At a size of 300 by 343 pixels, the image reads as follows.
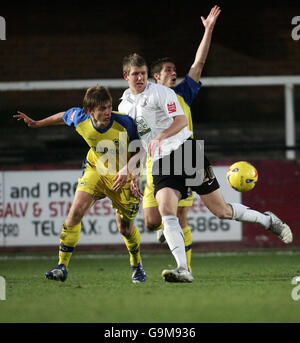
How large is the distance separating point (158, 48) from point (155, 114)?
9367 millimetres

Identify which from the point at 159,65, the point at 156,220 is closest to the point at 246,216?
the point at 156,220

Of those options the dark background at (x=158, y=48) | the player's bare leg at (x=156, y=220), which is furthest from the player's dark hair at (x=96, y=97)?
the dark background at (x=158, y=48)

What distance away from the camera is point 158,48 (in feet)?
52.7

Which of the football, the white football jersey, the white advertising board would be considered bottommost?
the football

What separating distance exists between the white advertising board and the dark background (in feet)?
14.8

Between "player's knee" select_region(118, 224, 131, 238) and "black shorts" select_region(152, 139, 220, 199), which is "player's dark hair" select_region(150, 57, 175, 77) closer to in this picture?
"black shorts" select_region(152, 139, 220, 199)

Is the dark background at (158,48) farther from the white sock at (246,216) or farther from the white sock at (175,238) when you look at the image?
the white sock at (175,238)

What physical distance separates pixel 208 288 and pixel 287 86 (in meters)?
7.47

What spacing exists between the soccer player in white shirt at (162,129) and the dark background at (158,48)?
8632 millimetres

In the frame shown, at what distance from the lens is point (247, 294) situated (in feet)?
20.0

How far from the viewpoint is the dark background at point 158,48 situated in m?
15.9

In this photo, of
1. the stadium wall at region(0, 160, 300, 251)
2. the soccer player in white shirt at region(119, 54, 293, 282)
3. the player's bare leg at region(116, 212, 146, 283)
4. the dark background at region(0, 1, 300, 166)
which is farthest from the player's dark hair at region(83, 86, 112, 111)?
the dark background at region(0, 1, 300, 166)

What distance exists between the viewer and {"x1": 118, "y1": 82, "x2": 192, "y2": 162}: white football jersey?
6.81m

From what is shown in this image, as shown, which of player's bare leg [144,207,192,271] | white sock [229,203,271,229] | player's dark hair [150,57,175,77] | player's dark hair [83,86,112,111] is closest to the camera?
player's dark hair [83,86,112,111]
